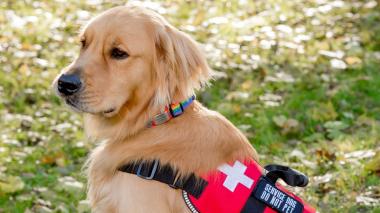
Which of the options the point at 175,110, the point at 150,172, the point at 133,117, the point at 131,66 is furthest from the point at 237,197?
the point at 131,66

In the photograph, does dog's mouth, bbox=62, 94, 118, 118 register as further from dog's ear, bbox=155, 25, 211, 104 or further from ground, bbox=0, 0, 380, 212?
ground, bbox=0, 0, 380, 212

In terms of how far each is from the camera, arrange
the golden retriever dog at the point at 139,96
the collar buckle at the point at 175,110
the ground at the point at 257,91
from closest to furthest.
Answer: the golden retriever dog at the point at 139,96 < the collar buckle at the point at 175,110 < the ground at the point at 257,91

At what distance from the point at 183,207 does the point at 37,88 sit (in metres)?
3.87

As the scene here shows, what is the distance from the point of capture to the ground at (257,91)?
5.12 meters

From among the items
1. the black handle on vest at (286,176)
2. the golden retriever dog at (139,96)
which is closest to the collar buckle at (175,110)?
the golden retriever dog at (139,96)

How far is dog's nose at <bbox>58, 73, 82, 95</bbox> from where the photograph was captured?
3.48m

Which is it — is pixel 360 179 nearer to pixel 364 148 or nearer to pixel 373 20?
pixel 364 148

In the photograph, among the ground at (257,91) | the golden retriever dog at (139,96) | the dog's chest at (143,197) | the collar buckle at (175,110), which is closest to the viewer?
the dog's chest at (143,197)

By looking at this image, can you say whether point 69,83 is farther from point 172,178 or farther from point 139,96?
point 172,178

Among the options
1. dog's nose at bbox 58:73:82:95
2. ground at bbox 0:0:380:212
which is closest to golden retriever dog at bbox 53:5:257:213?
dog's nose at bbox 58:73:82:95

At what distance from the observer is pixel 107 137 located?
12.3 ft

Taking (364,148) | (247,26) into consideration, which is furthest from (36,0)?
(364,148)

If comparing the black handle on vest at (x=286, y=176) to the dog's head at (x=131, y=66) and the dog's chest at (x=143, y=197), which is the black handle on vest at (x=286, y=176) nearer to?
the dog's chest at (x=143, y=197)

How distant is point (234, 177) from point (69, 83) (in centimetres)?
98
